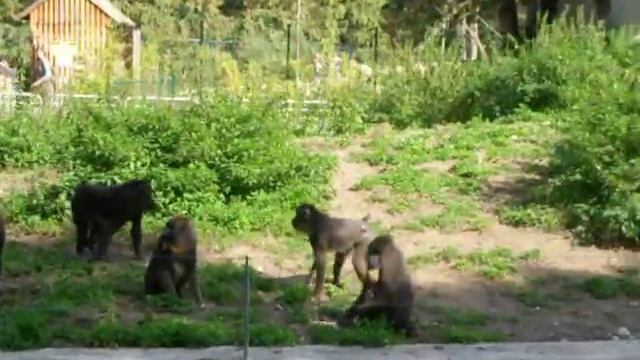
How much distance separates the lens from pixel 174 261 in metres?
11.7

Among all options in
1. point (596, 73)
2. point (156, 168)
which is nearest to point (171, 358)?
point (156, 168)

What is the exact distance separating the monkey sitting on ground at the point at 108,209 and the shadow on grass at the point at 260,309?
293 millimetres

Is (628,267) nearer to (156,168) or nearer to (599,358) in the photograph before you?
(599,358)

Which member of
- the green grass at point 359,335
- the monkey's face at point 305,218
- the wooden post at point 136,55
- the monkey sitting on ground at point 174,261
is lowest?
the green grass at point 359,335

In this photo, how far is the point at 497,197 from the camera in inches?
639

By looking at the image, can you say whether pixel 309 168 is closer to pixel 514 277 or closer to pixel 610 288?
pixel 514 277

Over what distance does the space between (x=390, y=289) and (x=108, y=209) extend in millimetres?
3784

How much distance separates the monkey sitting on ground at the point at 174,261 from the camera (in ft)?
38.4

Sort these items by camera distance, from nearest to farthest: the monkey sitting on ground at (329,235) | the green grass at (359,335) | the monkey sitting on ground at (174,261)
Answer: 1. the green grass at (359,335)
2. the monkey sitting on ground at (174,261)
3. the monkey sitting on ground at (329,235)

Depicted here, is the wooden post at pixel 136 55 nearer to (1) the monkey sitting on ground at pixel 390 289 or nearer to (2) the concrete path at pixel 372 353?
(1) the monkey sitting on ground at pixel 390 289

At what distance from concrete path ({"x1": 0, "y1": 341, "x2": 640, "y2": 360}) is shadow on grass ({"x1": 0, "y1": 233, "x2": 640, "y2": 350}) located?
8.9 inches

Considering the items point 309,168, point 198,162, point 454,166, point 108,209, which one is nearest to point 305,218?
point 108,209

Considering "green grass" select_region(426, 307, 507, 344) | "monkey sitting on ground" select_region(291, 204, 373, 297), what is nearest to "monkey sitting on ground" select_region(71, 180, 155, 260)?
"monkey sitting on ground" select_region(291, 204, 373, 297)

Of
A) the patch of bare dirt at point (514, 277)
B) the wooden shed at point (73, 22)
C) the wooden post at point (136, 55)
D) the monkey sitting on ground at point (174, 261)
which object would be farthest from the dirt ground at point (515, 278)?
the wooden shed at point (73, 22)
